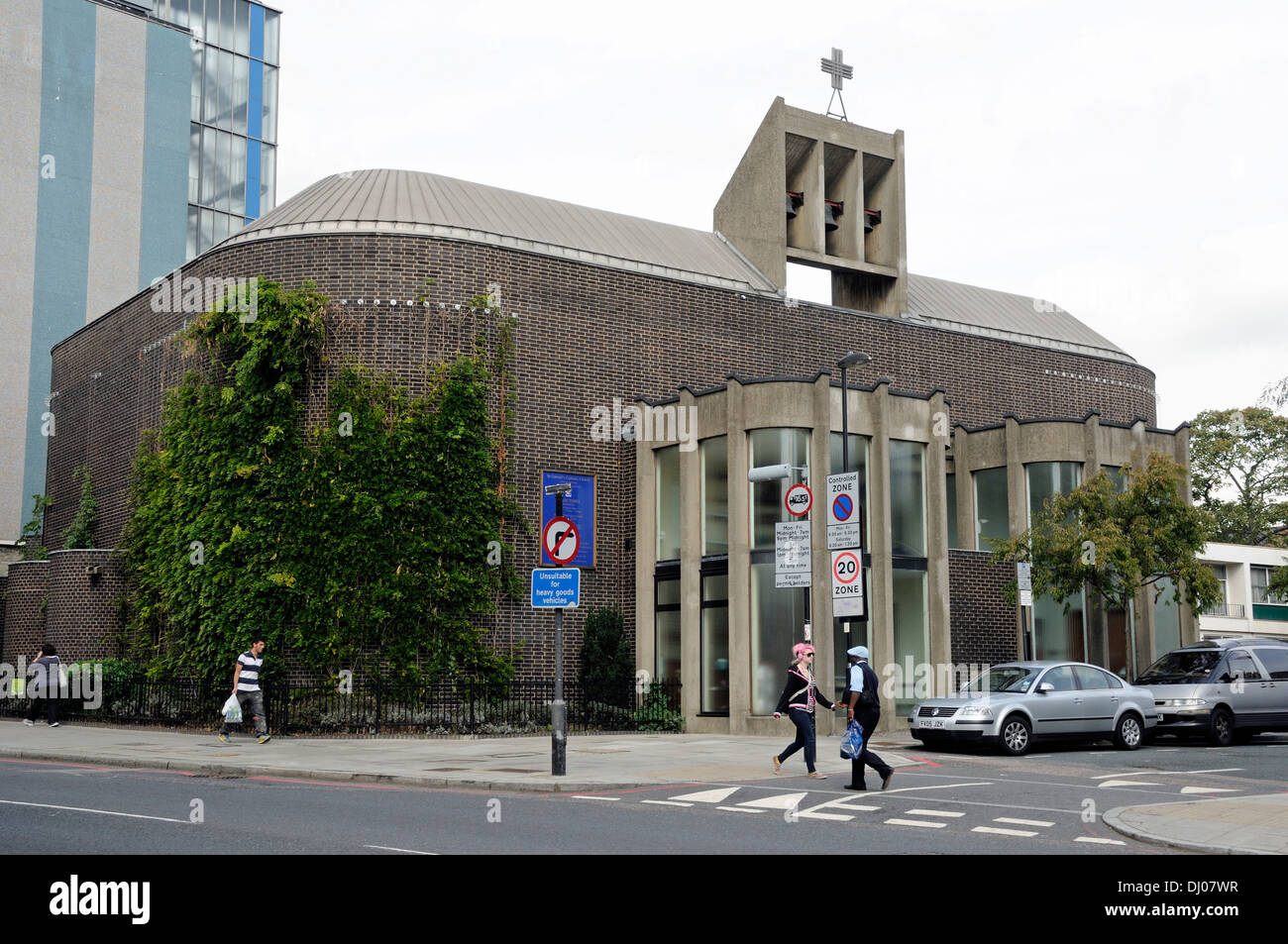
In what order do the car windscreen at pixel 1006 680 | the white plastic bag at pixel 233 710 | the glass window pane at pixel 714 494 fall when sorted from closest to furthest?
the car windscreen at pixel 1006 680 < the white plastic bag at pixel 233 710 < the glass window pane at pixel 714 494

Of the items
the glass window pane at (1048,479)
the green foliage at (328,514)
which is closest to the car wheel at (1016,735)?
the glass window pane at (1048,479)

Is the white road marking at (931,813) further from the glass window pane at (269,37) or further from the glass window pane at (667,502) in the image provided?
the glass window pane at (269,37)

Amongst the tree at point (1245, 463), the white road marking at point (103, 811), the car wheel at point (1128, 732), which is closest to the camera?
the white road marking at point (103, 811)

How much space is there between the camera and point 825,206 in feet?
118

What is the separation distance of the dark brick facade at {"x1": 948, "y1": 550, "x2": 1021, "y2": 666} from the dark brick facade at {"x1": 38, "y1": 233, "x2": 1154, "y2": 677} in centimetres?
605

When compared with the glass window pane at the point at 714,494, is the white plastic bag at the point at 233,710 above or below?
below

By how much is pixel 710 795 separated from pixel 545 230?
1967 cm

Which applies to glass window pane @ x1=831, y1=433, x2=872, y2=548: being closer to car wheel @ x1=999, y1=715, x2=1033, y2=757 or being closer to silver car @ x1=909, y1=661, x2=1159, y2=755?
silver car @ x1=909, y1=661, x2=1159, y2=755

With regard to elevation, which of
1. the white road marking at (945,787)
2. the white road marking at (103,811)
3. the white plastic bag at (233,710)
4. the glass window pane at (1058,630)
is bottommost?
the white road marking at (945,787)

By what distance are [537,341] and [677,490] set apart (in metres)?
4.69

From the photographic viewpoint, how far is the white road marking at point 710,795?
14.3 metres

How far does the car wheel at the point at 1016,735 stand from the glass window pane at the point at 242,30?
59.5 meters

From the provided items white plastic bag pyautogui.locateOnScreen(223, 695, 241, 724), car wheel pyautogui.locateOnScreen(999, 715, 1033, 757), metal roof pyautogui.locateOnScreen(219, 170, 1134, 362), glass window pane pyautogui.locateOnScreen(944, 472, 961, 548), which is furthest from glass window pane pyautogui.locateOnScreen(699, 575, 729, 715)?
white plastic bag pyautogui.locateOnScreen(223, 695, 241, 724)

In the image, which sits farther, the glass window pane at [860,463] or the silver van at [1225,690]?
the glass window pane at [860,463]
